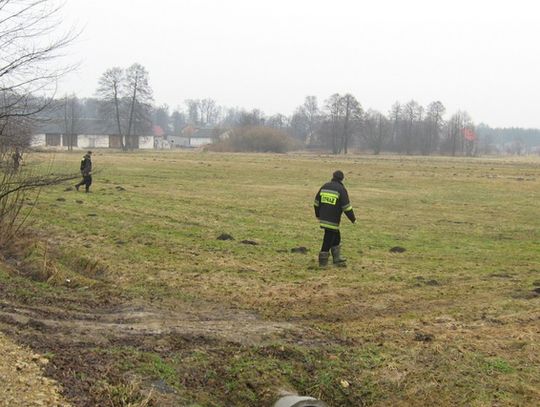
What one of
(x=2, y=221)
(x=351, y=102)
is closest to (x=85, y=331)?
(x=2, y=221)

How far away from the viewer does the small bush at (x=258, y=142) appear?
100125mm

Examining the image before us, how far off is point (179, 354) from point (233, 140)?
96802 millimetres

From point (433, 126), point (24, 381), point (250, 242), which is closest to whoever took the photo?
point (24, 381)

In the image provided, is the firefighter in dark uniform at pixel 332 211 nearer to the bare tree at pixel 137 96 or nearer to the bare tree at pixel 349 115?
the bare tree at pixel 137 96

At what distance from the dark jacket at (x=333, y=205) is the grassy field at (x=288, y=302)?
1.02m

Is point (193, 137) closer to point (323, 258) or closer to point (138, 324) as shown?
point (323, 258)


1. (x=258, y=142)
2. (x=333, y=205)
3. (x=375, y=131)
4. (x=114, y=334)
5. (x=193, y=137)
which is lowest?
(x=114, y=334)

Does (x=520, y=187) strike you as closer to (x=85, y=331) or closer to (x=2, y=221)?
(x=2, y=221)

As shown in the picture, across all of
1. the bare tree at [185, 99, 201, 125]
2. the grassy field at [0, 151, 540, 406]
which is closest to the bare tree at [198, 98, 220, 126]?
the bare tree at [185, 99, 201, 125]

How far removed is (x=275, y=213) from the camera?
2139cm

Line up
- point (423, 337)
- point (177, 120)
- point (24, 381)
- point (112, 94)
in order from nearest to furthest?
point (24, 381) < point (423, 337) < point (112, 94) < point (177, 120)

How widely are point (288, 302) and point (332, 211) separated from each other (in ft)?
9.41

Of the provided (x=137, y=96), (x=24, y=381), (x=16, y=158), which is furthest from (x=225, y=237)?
(x=137, y=96)

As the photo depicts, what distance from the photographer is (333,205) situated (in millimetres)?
12102
